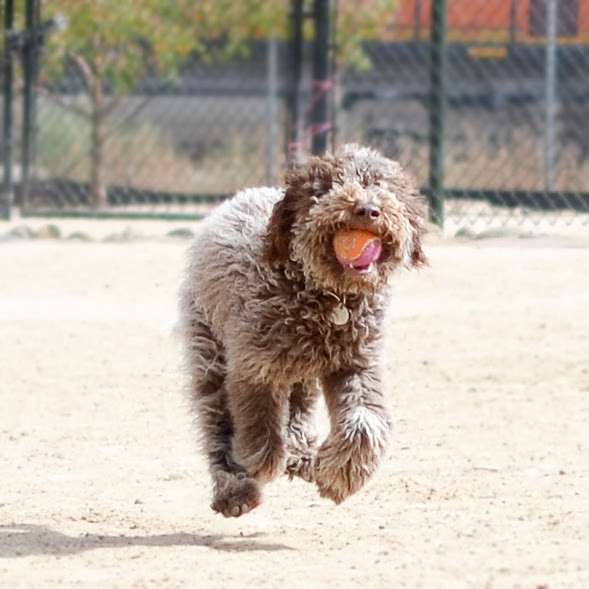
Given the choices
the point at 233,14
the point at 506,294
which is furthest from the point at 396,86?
the point at 506,294

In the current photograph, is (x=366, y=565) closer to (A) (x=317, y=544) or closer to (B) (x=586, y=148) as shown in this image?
(A) (x=317, y=544)

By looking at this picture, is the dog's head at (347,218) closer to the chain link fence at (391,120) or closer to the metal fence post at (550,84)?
the chain link fence at (391,120)

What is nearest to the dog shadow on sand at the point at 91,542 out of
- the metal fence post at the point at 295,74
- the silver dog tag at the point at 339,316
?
the silver dog tag at the point at 339,316

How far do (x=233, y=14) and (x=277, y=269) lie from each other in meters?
11.0

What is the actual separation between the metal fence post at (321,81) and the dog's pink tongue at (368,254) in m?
6.87

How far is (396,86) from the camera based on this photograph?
53.8 feet

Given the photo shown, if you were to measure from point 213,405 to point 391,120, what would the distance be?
11.8 meters

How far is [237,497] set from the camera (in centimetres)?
532

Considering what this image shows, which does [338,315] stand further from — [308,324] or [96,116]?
[96,116]

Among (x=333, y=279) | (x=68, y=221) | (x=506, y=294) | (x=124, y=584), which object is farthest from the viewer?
(x=68, y=221)

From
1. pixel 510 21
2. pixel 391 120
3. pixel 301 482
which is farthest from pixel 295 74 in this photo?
pixel 301 482

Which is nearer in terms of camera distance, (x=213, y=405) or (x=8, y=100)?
(x=213, y=405)

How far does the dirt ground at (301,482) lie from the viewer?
4906 mm

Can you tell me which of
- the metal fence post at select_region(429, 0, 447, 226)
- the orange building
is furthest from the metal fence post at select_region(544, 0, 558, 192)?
the metal fence post at select_region(429, 0, 447, 226)
